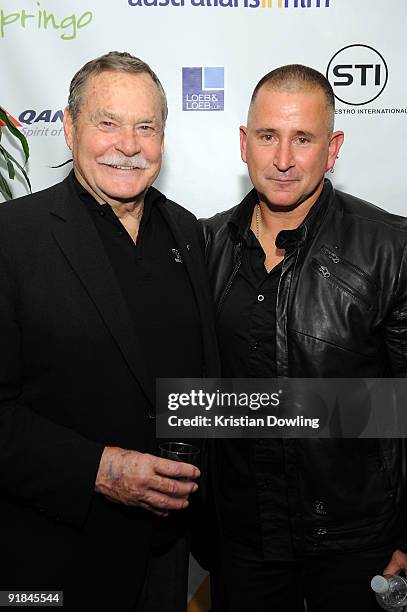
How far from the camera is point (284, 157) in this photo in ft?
6.83

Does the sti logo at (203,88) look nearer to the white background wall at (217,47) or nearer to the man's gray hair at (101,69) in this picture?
the white background wall at (217,47)

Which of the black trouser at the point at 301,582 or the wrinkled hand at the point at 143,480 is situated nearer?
the wrinkled hand at the point at 143,480

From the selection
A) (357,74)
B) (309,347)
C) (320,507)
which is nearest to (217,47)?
(357,74)

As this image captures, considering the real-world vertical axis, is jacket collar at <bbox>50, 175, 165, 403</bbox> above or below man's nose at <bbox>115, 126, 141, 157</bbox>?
below

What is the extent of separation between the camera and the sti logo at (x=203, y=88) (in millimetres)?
3043

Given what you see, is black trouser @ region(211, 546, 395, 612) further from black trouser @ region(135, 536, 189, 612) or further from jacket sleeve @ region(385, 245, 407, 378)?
jacket sleeve @ region(385, 245, 407, 378)

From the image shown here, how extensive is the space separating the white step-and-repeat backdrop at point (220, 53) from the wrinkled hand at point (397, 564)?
62.9 inches

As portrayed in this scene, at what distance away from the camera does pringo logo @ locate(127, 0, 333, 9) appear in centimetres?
300

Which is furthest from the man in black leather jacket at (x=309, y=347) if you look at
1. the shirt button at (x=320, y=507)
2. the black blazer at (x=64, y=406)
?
the black blazer at (x=64, y=406)

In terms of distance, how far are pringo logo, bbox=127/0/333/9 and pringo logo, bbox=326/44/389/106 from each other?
216 mm

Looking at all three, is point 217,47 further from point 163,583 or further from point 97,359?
point 163,583

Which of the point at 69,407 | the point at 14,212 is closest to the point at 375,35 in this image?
the point at 14,212

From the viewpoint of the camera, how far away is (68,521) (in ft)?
6.03

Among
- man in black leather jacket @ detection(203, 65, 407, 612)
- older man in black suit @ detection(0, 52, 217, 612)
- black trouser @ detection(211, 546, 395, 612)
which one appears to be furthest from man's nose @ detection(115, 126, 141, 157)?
black trouser @ detection(211, 546, 395, 612)
